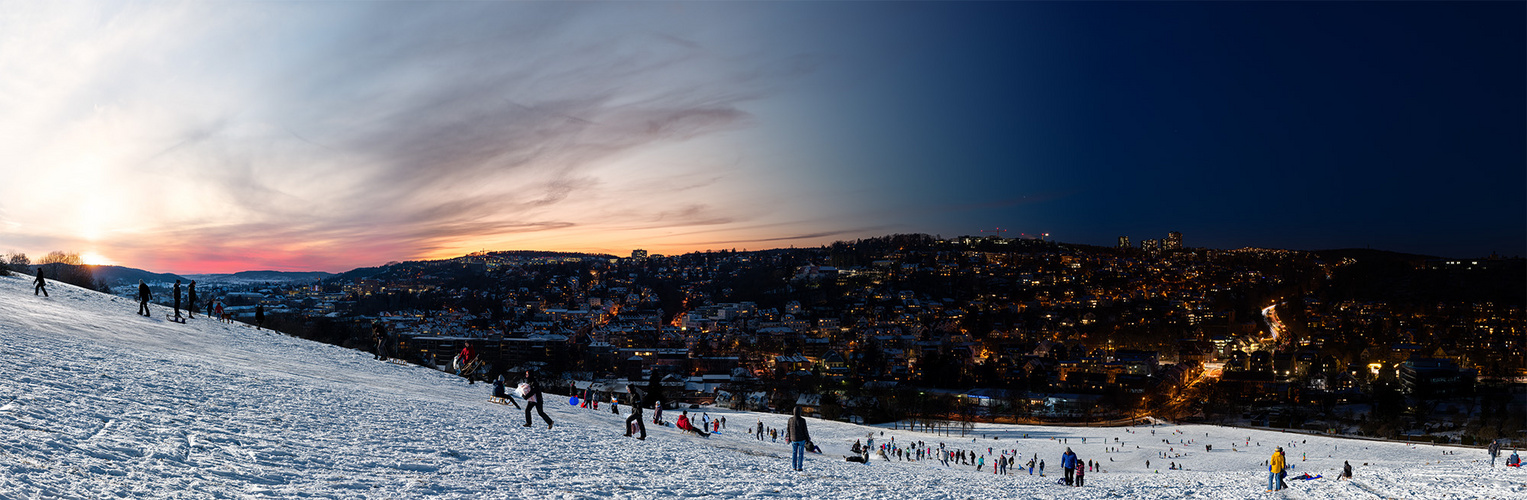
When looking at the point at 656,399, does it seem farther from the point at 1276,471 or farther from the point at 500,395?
the point at 1276,471

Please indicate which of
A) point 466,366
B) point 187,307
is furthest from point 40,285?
point 466,366

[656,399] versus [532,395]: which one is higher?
[532,395]

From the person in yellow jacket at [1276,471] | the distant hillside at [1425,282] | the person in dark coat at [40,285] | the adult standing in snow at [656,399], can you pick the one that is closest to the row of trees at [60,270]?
the person in dark coat at [40,285]

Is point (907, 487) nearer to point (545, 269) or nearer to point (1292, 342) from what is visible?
point (1292, 342)

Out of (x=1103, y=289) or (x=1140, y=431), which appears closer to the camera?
(x=1140, y=431)

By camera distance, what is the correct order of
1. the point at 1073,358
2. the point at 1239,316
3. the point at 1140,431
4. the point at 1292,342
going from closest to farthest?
the point at 1140,431
the point at 1073,358
the point at 1292,342
the point at 1239,316

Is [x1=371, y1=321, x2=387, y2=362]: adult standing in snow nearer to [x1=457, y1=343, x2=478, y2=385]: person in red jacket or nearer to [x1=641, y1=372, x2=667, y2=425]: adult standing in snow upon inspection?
[x1=457, y1=343, x2=478, y2=385]: person in red jacket

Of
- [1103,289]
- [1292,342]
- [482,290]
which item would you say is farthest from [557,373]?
[1103,289]

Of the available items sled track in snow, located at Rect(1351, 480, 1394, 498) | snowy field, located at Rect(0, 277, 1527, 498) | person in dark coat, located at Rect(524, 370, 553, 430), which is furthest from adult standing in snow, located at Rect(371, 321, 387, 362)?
sled track in snow, located at Rect(1351, 480, 1394, 498)

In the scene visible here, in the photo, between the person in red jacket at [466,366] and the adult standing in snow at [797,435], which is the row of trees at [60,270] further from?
the adult standing in snow at [797,435]
